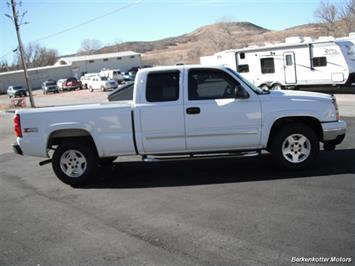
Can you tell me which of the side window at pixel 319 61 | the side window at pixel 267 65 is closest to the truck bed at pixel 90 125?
the side window at pixel 319 61

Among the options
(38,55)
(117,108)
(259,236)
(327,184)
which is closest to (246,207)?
(259,236)

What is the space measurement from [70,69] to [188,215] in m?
90.6

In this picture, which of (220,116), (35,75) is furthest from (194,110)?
(35,75)

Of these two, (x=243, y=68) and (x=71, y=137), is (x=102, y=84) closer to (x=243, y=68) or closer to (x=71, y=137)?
(x=243, y=68)

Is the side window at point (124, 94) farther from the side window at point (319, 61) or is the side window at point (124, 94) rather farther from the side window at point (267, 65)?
the side window at point (267, 65)

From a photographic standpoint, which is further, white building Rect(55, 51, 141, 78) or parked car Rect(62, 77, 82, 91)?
white building Rect(55, 51, 141, 78)

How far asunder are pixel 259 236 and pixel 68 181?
13.6 feet

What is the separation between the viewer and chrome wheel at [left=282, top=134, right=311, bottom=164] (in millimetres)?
7660

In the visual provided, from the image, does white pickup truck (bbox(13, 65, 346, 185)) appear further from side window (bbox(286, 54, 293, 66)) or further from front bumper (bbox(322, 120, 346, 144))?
side window (bbox(286, 54, 293, 66))

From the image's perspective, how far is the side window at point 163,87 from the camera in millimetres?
7699

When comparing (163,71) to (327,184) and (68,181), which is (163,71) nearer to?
(68,181)

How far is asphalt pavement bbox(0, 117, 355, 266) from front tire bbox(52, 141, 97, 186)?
205mm

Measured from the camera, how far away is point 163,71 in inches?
308

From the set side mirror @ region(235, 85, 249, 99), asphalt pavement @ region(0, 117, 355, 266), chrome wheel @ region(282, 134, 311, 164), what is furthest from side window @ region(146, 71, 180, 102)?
chrome wheel @ region(282, 134, 311, 164)
